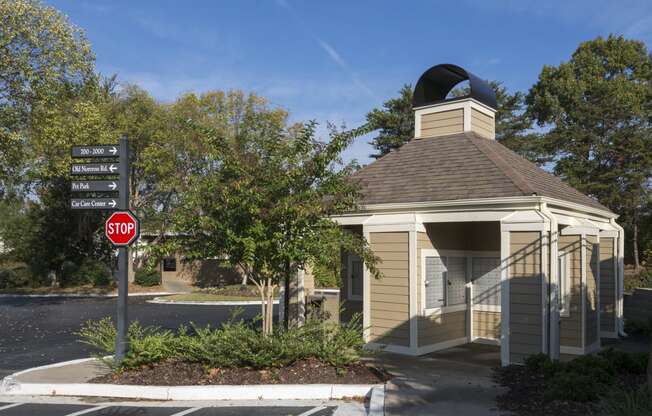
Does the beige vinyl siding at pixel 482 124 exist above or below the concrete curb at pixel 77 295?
above

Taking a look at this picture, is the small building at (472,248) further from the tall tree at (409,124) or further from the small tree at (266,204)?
the tall tree at (409,124)

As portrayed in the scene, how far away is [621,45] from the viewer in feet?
116

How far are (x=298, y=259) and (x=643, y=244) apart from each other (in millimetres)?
29394

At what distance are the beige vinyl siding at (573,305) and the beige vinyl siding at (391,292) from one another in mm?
3451

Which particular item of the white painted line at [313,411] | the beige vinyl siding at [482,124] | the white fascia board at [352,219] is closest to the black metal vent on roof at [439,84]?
the beige vinyl siding at [482,124]

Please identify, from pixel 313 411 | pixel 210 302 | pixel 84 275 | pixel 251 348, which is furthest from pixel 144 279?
pixel 313 411

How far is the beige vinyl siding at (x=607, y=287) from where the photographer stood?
49.3 ft

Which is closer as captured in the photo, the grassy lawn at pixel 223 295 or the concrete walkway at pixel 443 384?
the concrete walkway at pixel 443 384

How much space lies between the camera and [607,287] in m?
15.4

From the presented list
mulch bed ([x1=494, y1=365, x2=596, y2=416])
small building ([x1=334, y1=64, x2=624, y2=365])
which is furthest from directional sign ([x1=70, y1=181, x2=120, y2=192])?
mulch bed ([x1=494, y1=365, x2=596, y2=416])

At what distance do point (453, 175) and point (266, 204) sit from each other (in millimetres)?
4757

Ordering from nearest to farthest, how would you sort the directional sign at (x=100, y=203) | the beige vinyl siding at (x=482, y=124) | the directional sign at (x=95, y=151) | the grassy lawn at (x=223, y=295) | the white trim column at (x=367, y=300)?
the directional sign at (x=100, y=203) → the directional sign at (x=95, y=151) → the white trim column at (x=367, y=300) → the beige vinyl siding at (x=482, y=124) → the grassy lawn at (x=223, y=295)

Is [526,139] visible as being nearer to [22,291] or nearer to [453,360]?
[453,360]

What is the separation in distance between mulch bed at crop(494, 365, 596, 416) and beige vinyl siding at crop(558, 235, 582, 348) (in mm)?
3082
